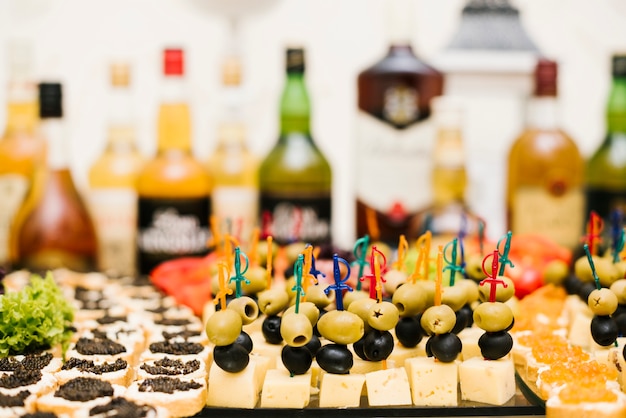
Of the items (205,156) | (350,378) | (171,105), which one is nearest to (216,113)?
(205,156)

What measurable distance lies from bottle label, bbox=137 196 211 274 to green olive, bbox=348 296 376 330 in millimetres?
682

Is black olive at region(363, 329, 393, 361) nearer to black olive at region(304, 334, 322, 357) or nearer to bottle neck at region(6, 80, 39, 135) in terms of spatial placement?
black olive at region(304, 334, 322, 357)

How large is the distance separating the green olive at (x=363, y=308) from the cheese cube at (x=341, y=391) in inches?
2.9

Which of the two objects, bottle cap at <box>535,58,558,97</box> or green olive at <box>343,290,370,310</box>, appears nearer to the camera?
green olive at <box>343,290,370,310</box>

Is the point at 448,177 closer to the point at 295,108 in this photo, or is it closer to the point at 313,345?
the point at 295,108

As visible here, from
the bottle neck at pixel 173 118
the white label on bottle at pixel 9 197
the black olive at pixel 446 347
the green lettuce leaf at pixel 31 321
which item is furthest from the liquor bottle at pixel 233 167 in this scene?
the black olive at pixel 446 347

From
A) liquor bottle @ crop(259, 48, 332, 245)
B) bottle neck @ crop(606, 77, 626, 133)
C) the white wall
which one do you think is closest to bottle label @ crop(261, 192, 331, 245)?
liquor bottle @ crop(259, 48, 332, 245)

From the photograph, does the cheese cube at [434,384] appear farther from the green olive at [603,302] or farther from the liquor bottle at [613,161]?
the liquor bottle at [613,161]

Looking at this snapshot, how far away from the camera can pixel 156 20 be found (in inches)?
85.6

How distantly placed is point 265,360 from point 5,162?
1073mm

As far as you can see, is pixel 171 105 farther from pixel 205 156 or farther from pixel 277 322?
pixel 277 322

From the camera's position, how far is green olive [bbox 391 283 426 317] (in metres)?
1.04

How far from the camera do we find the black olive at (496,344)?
3.32 ft

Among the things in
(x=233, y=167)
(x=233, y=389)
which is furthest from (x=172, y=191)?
(x=233, y=389)
